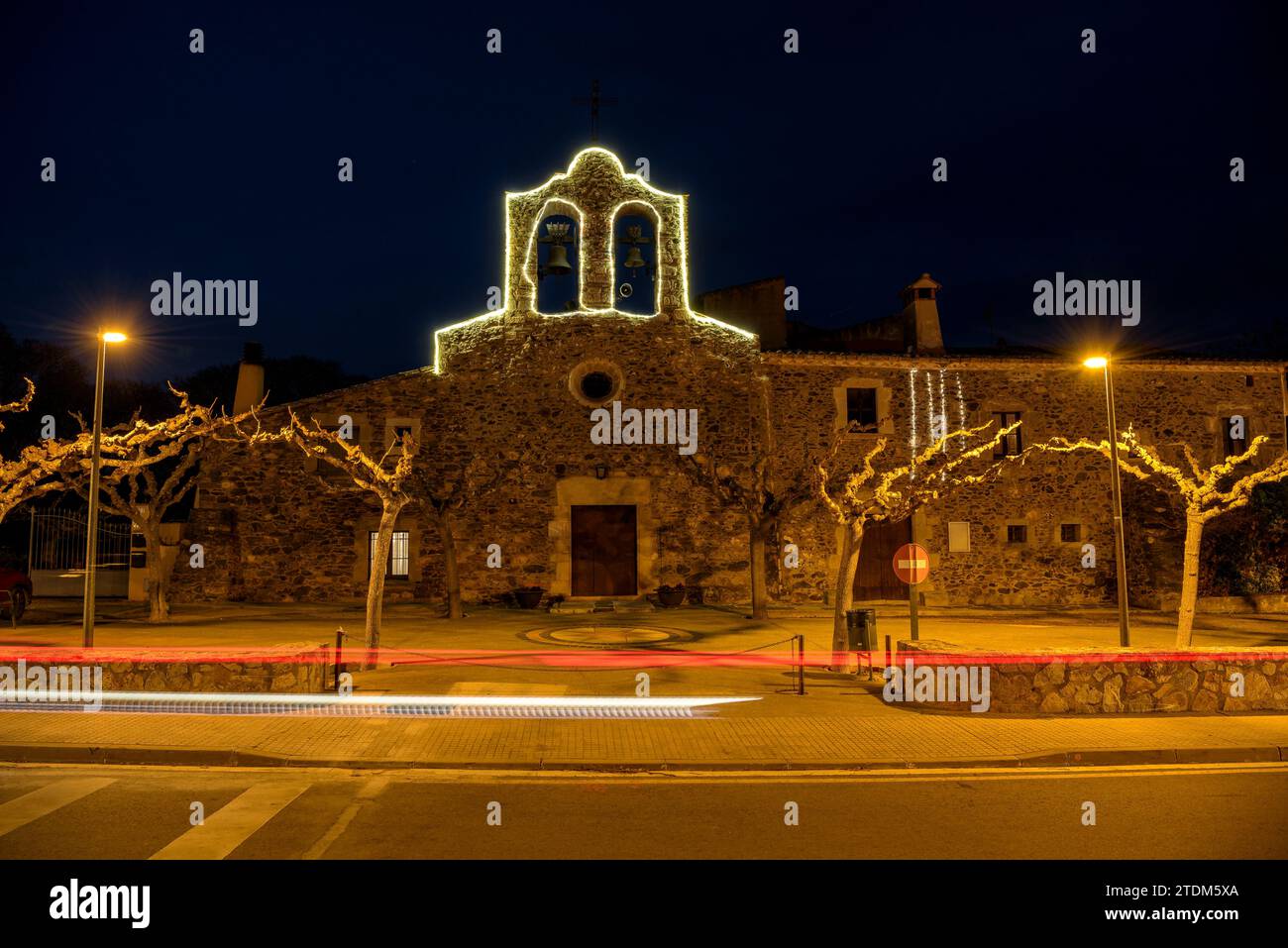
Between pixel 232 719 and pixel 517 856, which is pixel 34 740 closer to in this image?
pixel 232 719

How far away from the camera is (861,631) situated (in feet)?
44.8

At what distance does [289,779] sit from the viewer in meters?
7.97

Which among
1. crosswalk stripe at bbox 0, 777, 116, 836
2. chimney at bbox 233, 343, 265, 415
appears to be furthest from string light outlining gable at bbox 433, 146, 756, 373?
crosswalk stripe at bbox 0, 777, 116, 836

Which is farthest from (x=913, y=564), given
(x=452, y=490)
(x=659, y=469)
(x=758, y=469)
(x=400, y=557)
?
(x=400, y=557)

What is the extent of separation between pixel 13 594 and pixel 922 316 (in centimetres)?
2340

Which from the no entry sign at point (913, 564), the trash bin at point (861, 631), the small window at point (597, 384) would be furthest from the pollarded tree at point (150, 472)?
the no entry sign at point (913, 564)

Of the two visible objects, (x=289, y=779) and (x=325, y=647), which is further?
(x=325, y=647)

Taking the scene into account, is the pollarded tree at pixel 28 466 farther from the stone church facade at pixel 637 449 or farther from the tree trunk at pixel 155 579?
the stone church facade at pixel 637 449

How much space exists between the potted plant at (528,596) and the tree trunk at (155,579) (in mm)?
7761

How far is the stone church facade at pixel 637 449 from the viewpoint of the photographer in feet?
75.7

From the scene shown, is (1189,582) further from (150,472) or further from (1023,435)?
(150,472)

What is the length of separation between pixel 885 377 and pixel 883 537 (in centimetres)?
433

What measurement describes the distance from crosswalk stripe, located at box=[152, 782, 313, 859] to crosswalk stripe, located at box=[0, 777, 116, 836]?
1.26 metres
